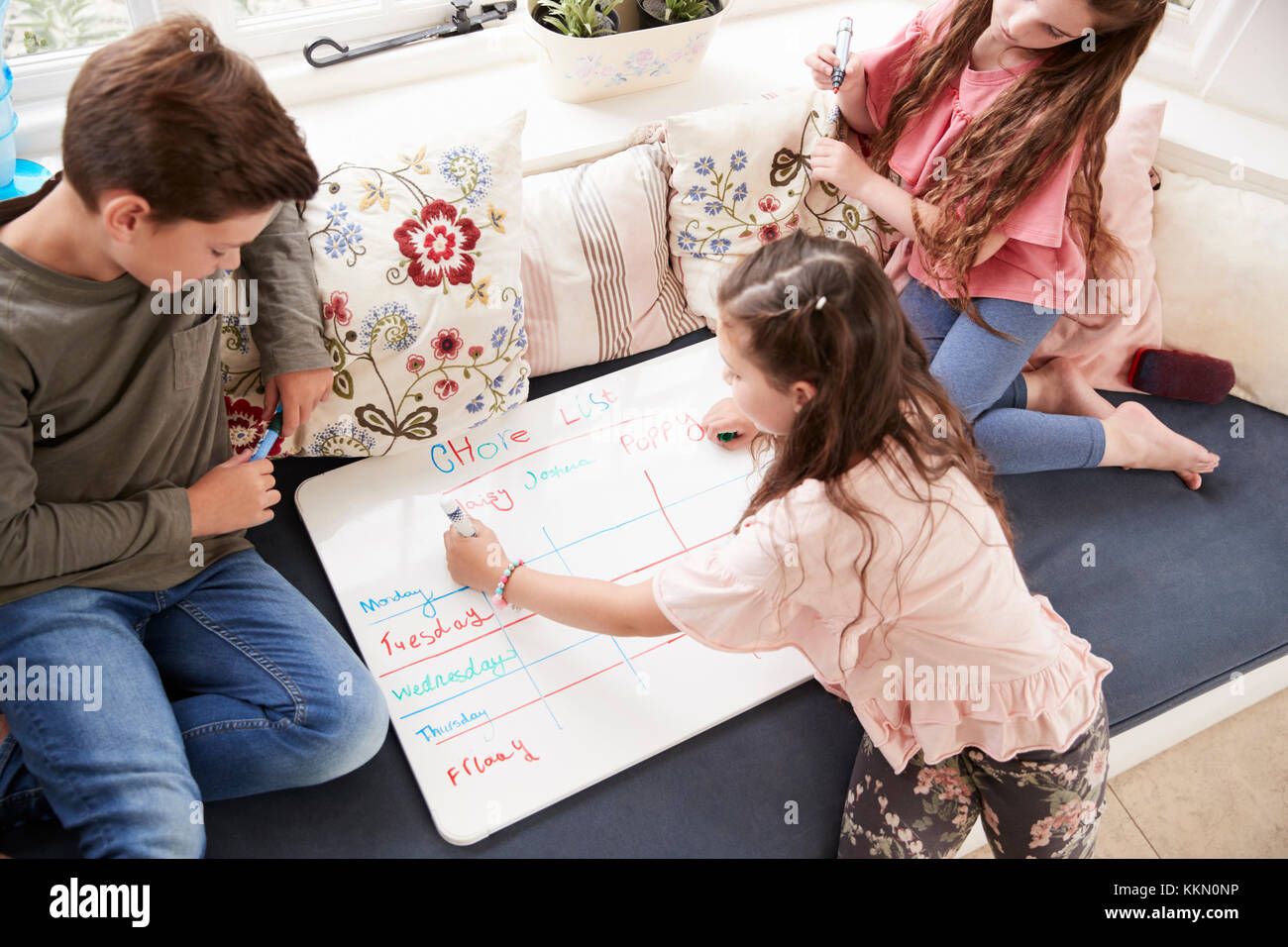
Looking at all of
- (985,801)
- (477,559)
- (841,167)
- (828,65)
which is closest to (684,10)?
(828,65)

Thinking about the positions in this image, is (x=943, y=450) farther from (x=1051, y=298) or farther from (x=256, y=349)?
(x=256, y=349)

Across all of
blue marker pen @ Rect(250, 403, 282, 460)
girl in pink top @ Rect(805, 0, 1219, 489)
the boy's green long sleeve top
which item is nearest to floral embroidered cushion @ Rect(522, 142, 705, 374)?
girl in pink top @ Rect(805, 0, 1219, 489)

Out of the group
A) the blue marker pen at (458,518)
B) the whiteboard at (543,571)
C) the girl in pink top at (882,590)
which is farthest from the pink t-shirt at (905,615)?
the blue marker pen at (458,518)

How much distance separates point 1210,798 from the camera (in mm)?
1439

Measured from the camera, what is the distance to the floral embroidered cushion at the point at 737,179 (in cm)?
135

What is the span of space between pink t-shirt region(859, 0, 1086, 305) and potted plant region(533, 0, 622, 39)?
0.38 metres

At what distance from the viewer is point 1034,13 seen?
1.08 metres

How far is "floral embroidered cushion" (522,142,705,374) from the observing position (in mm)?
1319

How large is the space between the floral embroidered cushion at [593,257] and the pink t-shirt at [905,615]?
521 millimetres

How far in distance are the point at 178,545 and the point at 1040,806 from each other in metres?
0.93

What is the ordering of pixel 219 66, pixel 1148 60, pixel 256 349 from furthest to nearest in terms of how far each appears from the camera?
pixel 1148 60 < pixel 256 349 < pixel 219 66
